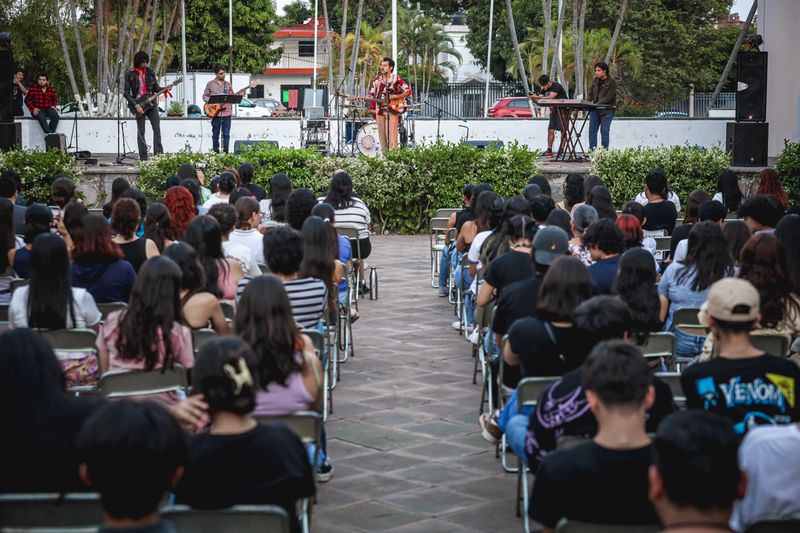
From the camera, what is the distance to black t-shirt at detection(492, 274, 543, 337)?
5.92 m

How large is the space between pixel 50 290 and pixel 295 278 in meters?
1.61

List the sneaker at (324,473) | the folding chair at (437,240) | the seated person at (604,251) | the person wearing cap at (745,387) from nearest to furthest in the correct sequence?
the person wearing cap at (745,387) → the sneaker at (324,473) → the seated person at (604,251) → the folding chair at (437,240)

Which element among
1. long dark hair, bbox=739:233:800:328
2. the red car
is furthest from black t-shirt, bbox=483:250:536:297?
the red car

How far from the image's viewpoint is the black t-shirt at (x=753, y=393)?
420 centimetres

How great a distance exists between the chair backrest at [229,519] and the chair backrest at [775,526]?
1.36 meters

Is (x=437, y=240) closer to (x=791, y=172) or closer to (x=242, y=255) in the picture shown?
(x=791, y=172)

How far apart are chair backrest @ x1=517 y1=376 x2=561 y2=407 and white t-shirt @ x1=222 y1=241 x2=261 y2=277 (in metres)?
2.70

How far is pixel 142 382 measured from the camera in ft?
→ 16.5

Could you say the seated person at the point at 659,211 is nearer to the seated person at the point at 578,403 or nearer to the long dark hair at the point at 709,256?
the long dark hair at the point at 709,256

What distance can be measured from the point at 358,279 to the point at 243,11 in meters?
38.5

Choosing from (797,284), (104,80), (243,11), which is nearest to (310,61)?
(243,11)

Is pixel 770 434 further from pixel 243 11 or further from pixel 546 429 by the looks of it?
pixel 243 11

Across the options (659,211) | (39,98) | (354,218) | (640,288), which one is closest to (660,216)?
(659,211)

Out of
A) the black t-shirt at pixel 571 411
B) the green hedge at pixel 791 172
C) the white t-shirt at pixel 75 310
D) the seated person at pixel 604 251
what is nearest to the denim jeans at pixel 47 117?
the green hedge at pixel 791 172
